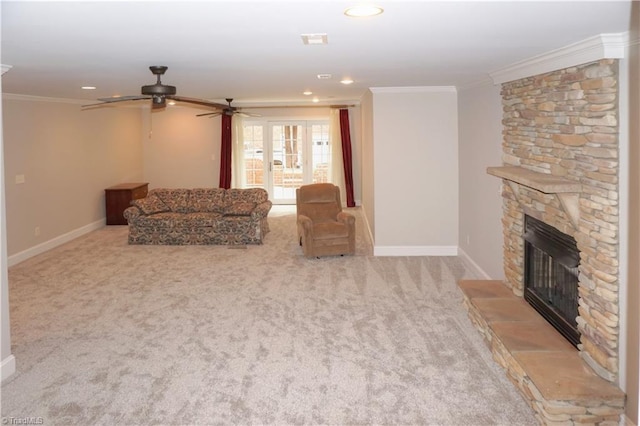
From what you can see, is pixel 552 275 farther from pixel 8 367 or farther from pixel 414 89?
pixel 8 367

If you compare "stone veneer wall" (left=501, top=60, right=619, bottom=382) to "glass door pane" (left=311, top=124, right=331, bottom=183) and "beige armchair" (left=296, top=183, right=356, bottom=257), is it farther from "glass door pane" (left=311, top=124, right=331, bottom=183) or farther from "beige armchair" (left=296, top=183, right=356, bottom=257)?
"glass door pane" (left=311, top=124, right=331, bottom=183)

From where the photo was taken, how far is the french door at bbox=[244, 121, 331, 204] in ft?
39.8

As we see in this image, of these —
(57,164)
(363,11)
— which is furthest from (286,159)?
(363,11)

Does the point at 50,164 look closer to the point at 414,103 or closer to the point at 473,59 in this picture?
the point at 414,103

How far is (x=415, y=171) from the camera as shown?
7371 mm

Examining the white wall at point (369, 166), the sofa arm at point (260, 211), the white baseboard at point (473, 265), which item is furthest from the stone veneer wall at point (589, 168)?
the sofa arm at point (260, 211)

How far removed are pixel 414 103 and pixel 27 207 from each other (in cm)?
559

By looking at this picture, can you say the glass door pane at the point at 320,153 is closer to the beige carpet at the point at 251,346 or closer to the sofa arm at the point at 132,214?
the sofa arm at the point at 132,214

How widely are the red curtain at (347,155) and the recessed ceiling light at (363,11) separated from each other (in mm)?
9027

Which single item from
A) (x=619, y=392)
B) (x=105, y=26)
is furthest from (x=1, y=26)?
(x=619, y=392)

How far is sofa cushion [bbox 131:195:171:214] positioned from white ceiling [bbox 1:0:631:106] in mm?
3351

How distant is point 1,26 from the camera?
2826mm

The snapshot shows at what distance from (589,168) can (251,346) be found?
2789mm

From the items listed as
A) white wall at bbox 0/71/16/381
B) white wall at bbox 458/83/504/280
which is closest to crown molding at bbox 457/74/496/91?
white wall at bbox 458/83/504/280
